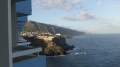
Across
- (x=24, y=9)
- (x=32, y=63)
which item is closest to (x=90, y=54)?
(x=24, y=9)

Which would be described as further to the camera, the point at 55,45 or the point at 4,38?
the point at 55,45

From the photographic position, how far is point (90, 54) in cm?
2255

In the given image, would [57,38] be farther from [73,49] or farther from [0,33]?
[0,33]

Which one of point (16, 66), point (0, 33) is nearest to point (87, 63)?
point (16, 66)

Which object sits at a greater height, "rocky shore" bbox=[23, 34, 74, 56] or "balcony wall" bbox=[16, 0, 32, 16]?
"balcony wall" bbox=[16, 0, 32, 16]

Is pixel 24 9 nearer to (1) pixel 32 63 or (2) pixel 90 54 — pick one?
(1) pixel 32 63

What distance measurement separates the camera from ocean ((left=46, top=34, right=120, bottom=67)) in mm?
19875

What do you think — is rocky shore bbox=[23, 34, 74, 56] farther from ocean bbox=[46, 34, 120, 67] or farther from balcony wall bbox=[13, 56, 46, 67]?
balcony wall bbox=[13, 56, 46, 67]

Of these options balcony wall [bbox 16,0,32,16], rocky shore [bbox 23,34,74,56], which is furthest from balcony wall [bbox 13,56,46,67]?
rocky shore [bbox 23,34,74,56]

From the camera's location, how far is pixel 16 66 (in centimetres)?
638

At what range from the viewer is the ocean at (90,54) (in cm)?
1988

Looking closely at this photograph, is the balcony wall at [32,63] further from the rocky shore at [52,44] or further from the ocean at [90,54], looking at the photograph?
the ocean at [90,54]

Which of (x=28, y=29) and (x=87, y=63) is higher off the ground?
(x=28, y=29)

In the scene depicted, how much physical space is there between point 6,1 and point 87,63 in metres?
19.5
